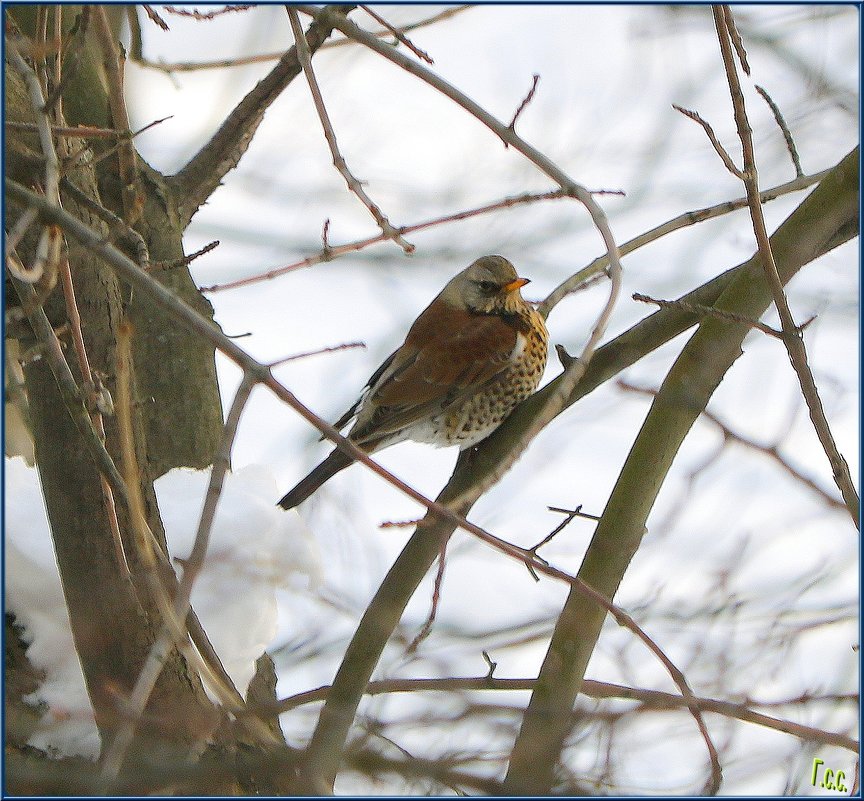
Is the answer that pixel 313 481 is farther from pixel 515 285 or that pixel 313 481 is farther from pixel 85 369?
pixel 85 369

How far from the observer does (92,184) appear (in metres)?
2.72

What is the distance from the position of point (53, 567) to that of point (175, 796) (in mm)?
1024

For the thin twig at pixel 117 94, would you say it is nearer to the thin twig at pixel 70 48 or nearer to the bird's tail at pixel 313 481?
the thin twig at pixel 70 48

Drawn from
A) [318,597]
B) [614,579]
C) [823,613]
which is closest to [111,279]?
[318,597]

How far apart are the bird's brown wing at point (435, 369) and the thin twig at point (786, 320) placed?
1.55 metres

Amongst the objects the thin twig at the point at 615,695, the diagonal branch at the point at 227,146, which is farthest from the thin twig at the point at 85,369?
the diagonal branch at the point at 227,146

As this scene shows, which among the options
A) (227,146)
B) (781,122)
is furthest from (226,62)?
(781,122)

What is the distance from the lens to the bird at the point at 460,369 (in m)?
3.58

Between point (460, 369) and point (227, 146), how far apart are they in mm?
1172

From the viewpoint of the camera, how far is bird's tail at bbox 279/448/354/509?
3.29m

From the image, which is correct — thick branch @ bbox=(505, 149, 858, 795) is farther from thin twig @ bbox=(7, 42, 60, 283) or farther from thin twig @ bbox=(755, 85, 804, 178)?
thin twig @ bbox=(7, 42, 60, 283)

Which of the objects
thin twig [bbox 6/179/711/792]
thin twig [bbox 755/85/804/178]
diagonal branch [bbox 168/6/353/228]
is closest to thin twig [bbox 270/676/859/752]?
thin twig [bbox 6/179/711/792]

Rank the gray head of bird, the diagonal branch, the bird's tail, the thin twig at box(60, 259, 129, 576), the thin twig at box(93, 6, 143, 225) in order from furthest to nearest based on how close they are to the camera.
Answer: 1. the gray head of bird
2. the bird's tail
3. the diagonal branch
4. the thin twig at box(93, 6, 143, 225)
5. the thin twig at box(60, 259, 129, 576)

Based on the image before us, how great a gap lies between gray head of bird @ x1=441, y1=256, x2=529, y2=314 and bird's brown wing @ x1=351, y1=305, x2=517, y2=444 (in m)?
0.06
